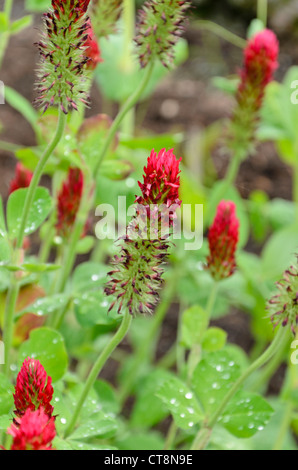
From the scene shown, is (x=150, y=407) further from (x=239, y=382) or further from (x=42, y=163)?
(x=42, y=163)

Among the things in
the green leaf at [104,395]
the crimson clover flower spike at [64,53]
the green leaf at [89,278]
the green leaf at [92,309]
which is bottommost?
the green leaf at [104,395]

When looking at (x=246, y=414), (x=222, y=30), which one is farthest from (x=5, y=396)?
(x=222, y=30)

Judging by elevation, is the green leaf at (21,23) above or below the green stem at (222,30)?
below

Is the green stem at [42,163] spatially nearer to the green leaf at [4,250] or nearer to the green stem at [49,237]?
the green leaf at [4,250]

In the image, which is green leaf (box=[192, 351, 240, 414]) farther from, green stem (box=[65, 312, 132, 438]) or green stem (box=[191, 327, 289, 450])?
green stem (box=[65, 312, 132, 438])

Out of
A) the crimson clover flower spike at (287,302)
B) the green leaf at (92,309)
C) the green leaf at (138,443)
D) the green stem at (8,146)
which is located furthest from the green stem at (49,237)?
the crimson clover flower spike at (287,302)

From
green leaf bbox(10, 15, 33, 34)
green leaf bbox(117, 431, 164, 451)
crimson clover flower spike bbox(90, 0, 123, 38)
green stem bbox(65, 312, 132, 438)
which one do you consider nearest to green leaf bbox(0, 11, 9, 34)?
green leaf bbox(10, 15, 33, 34)
